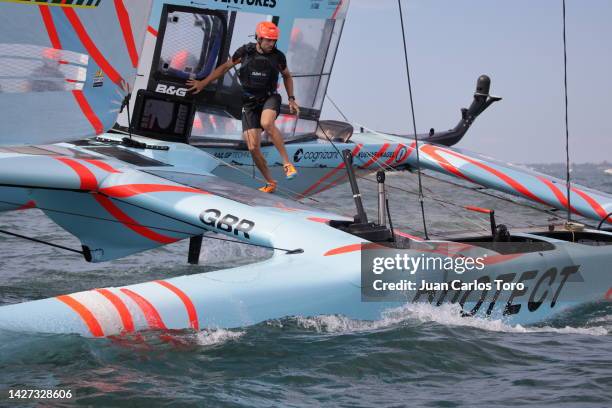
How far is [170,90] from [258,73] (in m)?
1.00

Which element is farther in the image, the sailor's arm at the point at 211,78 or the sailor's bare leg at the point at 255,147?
the sailor's arm at the point at 211,78

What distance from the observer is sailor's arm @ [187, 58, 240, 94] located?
7.49 metres

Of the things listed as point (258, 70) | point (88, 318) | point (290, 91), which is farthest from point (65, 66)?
point (88, 318)

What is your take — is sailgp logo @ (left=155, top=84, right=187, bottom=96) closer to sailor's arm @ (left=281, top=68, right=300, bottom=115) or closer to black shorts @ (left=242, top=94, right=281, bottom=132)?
black shorts @ (left=242, top=94, right=281, bottom=132)

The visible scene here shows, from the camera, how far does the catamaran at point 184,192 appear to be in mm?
4778

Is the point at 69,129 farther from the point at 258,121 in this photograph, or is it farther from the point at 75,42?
the point at 258,121

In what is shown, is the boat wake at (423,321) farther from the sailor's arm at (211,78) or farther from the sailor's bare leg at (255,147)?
the sailor's arm at (211,78)

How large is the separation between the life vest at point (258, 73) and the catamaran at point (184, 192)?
2.20 ft

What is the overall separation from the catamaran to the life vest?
670 millimetres

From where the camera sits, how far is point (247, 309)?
15.6ft

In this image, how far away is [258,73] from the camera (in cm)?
717

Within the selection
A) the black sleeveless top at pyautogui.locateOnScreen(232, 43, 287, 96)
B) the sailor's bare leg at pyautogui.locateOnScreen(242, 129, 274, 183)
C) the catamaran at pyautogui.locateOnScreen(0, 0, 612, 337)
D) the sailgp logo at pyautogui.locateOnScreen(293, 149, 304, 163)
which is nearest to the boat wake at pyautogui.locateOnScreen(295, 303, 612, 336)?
Answer: the catamaran at pyautogui.locateOnScreen(0, 0, 612, 337)

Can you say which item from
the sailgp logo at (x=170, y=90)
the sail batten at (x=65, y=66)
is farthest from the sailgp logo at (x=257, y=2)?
the sail batten at (x=65, y=66)

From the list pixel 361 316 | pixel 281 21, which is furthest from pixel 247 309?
pixel 281 21
